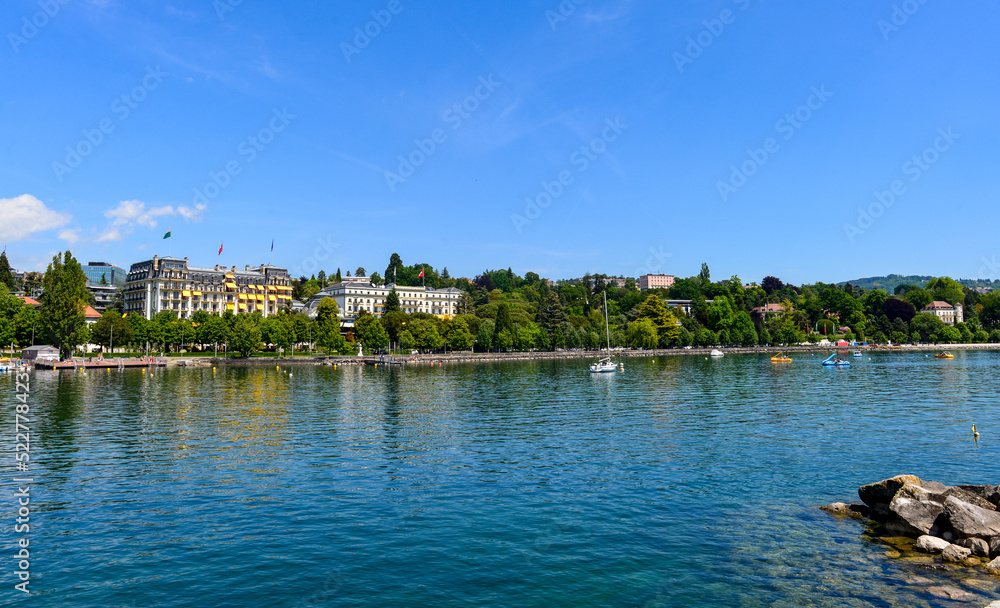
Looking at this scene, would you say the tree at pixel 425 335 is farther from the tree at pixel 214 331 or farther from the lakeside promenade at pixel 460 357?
the tree at pixel 214 331

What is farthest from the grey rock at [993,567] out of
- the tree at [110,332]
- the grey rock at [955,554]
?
the tree at [110,332]

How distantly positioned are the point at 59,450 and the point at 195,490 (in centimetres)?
1389

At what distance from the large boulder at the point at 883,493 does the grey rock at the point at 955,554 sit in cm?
316

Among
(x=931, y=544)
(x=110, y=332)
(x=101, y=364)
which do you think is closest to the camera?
(x=931, y=544)

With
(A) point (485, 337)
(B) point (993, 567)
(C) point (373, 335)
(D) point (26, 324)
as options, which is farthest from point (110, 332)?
(B) point (993, 567)

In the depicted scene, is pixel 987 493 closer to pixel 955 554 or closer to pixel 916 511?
pixel 916 511

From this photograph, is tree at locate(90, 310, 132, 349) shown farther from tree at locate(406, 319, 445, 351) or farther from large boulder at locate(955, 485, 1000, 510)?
large boulder at locate(955, 485, 1000, 510)

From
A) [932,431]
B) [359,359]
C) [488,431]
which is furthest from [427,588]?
[359,359]

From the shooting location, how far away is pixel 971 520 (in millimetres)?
18625

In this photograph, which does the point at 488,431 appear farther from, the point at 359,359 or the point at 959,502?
the point at 359,359

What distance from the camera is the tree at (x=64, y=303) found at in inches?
4390

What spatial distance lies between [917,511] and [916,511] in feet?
0.09

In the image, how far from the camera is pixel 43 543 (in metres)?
19.0

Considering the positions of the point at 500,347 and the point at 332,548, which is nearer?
the point at 332,548
